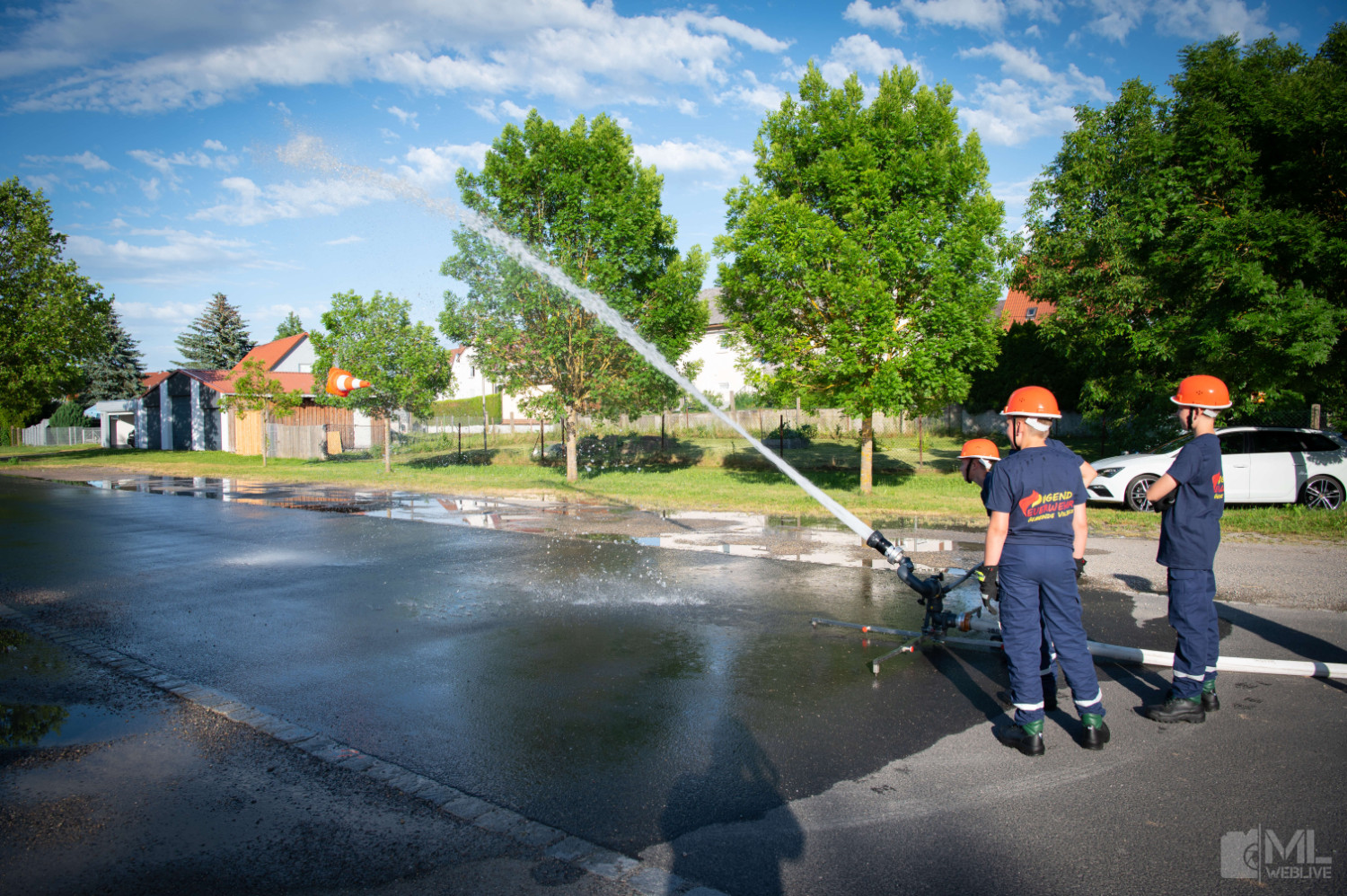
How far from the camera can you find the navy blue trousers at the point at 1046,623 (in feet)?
13.8

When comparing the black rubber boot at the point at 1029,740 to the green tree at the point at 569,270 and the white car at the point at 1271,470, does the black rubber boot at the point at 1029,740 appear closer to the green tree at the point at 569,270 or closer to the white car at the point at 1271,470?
the white car at the point at 1271,470

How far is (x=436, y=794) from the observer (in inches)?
145

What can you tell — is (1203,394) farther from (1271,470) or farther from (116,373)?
(116,373)

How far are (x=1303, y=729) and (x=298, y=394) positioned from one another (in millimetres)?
35695

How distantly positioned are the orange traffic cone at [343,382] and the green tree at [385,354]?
18cm

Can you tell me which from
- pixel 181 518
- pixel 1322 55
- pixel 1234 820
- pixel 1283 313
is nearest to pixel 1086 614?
pixel 1234 820

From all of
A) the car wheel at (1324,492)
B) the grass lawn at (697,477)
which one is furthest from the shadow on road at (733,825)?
the car wheel at (1324,492)

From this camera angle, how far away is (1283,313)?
11.3 m

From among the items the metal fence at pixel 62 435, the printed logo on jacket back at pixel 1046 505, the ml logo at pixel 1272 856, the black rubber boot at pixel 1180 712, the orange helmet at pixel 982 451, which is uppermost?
the metal fence at pixel 62 435

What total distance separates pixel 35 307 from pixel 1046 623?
134ft

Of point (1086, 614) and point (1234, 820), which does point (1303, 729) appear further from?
point (1086, 614)

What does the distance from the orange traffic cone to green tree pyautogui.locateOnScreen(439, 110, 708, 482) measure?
778cm

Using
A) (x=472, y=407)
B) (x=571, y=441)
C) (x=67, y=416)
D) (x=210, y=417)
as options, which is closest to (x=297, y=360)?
(x=210, y=417)

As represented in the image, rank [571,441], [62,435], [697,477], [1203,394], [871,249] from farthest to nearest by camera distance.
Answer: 1. [62,435]
2. [697,477]
3. [571,441]
4. [871,249]
5. [1203,394]
